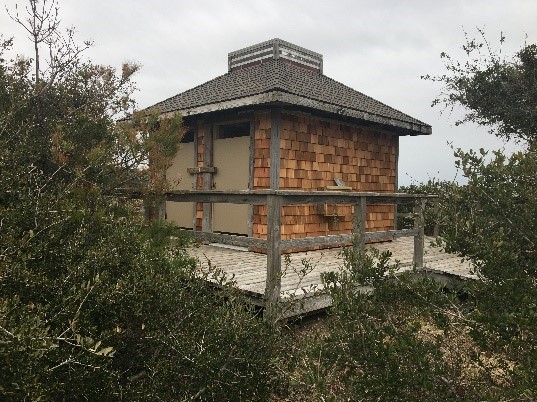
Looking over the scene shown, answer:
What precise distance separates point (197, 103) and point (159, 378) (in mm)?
7035

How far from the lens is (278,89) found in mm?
7781

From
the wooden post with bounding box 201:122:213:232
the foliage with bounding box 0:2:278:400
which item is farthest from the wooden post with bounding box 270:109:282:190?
the foliage with bounding box 0:2:278:400

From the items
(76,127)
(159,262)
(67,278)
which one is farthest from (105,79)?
(67,278)

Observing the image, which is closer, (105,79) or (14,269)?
(14,269)

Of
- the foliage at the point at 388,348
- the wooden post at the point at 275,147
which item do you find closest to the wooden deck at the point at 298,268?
the foliage at the point at 388,348

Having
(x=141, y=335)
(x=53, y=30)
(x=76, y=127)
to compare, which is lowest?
(x=141, y=335)

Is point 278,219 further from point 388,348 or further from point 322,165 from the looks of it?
point 322,165

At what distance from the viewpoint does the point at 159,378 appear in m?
3.39

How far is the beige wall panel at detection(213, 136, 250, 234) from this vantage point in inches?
362

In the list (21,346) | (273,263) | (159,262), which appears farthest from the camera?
(273,263)

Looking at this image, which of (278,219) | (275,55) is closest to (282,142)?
(275,55)

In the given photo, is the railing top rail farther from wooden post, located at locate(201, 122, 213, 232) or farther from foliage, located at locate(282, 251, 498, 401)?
wooden post, located at locate(201, 122, 213, 232)

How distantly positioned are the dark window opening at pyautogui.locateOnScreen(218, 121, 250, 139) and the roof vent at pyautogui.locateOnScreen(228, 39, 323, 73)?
2.42 meters

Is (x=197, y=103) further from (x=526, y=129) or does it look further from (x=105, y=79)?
(x=526, y=129)
